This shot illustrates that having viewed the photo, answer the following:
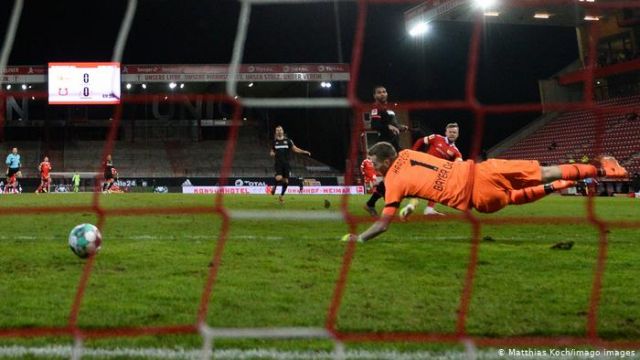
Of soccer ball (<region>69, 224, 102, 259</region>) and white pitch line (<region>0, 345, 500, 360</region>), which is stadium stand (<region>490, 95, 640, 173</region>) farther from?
white pitch line (<region>0, 345, 500, 360</region>)

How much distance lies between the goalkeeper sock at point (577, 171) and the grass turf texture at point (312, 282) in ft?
2.64

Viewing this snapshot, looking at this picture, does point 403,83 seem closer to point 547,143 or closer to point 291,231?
point 547,143

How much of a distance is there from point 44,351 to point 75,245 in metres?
2.29

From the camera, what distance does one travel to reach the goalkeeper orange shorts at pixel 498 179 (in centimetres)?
540

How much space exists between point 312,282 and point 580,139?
21.5m

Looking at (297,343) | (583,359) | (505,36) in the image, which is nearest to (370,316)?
(297,343)

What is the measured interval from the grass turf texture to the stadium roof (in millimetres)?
2321

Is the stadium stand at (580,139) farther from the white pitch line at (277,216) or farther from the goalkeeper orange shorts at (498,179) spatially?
the goalkeeper orange shorts at (498,179)

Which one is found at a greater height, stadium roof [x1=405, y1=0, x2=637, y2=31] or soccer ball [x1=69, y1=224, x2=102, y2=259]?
stadium roof [x1=405, y1=0, x2=637, y2=31]

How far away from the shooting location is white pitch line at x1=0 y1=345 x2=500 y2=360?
295 centimetres

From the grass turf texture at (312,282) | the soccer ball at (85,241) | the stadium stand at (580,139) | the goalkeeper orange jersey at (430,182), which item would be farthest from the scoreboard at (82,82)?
the stadium stand at (580,139)

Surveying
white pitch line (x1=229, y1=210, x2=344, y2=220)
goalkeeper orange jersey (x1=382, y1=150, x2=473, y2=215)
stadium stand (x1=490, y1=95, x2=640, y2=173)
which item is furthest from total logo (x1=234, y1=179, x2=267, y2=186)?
goalkeeper orange jersey (x1=382, y1=150, x2=473, y2=215)

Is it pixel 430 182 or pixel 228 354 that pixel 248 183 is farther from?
pixel 228 354

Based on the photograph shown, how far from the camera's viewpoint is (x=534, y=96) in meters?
26.6
